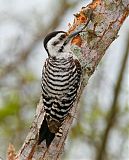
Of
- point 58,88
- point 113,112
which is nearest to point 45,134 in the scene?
point 58,88

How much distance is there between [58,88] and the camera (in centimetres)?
448

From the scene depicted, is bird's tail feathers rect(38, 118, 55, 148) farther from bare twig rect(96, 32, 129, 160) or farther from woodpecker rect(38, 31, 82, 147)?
bare twig rect(96, 32, 129, 160)

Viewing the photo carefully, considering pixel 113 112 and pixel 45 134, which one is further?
pixel 113 112

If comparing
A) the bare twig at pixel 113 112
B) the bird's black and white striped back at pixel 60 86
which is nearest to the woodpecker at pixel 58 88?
the bird's black and white striped back at pixel 60 86

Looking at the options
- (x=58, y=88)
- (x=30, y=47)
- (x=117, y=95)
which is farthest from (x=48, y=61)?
(x=30, y=47)

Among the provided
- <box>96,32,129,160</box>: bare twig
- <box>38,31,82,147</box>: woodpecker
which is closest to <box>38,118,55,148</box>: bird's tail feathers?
<box>38,31,82,147</box>: woodpecker

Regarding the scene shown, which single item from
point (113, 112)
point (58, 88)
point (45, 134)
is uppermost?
point (113, 112)

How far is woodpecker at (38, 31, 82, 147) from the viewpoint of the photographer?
441 centimetres

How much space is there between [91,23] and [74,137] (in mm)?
2885

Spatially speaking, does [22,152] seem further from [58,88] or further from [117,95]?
[117,95]

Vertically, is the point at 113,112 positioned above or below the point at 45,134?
above

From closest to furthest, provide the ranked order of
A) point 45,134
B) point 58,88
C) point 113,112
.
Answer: point 45,134
point 58,88
point 113,112

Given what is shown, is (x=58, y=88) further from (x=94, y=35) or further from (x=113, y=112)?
(x=113, y=112)

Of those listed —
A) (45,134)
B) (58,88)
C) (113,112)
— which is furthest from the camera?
(113,112)
